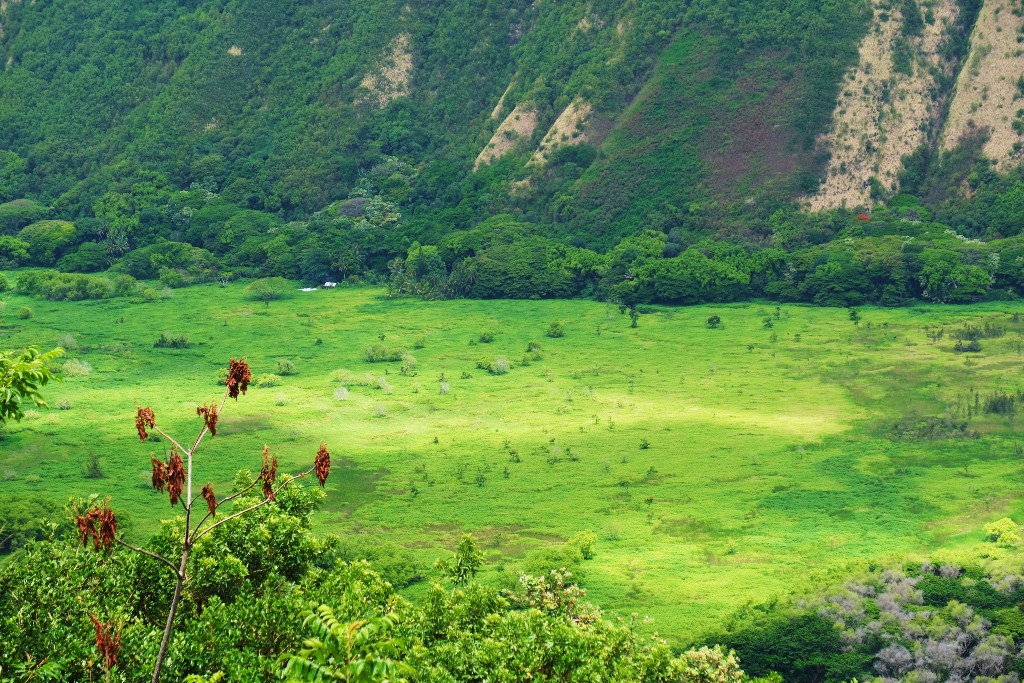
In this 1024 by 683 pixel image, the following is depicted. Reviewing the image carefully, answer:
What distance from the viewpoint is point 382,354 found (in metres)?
76.2

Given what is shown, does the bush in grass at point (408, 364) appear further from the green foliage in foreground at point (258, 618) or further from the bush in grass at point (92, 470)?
the green foliage in foreground at point (258, 618)

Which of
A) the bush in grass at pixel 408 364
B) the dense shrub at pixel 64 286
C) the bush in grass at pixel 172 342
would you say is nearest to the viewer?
the bush in grass at pixel 408 364

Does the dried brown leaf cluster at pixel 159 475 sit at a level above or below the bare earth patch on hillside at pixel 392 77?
below

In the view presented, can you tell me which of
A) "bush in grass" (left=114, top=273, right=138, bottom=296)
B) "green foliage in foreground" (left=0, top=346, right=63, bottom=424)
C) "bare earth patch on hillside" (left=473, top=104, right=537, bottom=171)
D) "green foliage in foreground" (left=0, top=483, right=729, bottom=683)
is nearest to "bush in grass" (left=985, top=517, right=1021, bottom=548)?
"green foliage in foreground" (left=0, top=483, right=729, bottom=683)

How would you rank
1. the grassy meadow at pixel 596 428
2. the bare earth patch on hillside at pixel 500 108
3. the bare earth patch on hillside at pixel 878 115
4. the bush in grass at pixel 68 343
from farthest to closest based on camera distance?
the bare earth patch on hillside at pixel 500 108 → the bare earth patch on hillside at pixel 878 115 → the bush in grass at pixel 68 343 → the grassy meadow at pixel 596 428

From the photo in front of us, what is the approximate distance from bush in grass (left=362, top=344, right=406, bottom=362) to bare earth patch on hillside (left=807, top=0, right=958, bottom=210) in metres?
37.7

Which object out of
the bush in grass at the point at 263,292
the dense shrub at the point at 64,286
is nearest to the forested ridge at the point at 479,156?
the bush in grass at the point at 263,292

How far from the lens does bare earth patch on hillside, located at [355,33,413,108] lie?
121m

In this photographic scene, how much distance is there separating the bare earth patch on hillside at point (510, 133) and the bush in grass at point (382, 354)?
3822 centimetres

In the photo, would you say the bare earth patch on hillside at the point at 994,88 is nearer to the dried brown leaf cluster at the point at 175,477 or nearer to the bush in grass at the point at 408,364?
the bush in grass at the point at 408,364

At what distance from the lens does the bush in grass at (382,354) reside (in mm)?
75875

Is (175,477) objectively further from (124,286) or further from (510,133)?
(510,133)

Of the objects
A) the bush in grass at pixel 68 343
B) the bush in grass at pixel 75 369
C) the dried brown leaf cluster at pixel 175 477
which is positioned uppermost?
the dried brown leaf cluster at pixel 175 477

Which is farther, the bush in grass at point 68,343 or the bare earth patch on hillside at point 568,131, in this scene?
the bare earth patch on hillside at point 568,131
